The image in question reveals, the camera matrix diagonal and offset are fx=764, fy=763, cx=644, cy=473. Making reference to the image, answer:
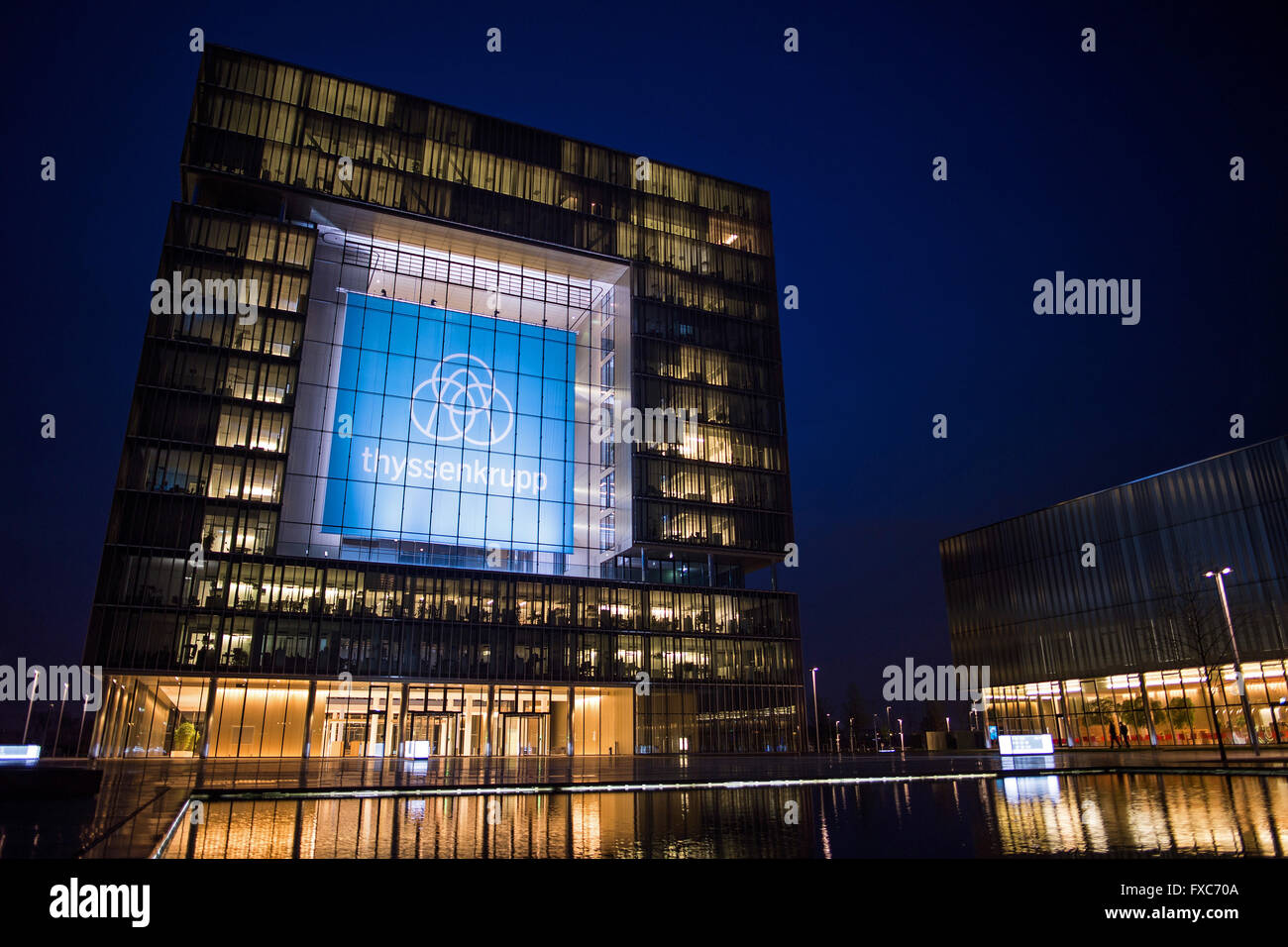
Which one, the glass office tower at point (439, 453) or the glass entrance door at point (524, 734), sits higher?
the glass office tower at point (439, 453)

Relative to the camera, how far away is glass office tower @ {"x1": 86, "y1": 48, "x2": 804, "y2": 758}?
167 feet

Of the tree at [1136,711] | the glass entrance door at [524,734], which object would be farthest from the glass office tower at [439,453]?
the tree at [1136,711]

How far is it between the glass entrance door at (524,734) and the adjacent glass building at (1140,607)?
35.6m

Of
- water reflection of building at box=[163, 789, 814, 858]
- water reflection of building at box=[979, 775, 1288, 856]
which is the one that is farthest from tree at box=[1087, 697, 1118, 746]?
water reflection of building at box=[163, 789, 814, 858]

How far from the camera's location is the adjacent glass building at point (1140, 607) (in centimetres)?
4372

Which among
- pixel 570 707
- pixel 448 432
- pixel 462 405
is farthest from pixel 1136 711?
pixel 462 405

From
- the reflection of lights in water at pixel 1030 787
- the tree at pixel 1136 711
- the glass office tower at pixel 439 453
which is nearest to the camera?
the reflection of lights in water at pixel 1030 787

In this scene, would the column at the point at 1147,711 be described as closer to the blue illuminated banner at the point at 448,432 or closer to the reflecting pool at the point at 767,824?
the reflecting pool at the point at 767,824

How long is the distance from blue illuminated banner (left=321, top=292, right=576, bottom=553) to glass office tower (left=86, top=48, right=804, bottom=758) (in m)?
0.23

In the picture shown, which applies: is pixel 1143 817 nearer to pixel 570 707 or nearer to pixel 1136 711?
pixel 1136 711

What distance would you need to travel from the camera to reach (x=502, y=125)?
67500 mm

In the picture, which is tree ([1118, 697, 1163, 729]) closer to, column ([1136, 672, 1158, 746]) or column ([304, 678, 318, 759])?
column ([1136, 672, 1158, 746])
